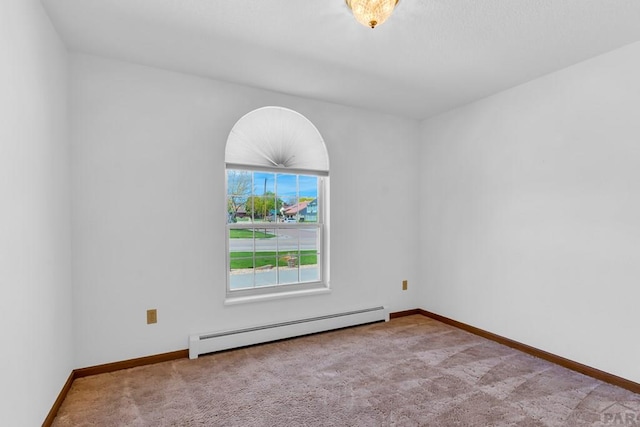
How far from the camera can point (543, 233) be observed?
111 inches

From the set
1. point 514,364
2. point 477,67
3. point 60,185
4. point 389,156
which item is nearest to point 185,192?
point 60,185

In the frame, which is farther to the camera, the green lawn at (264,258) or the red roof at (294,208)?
the red roof at (294,208)

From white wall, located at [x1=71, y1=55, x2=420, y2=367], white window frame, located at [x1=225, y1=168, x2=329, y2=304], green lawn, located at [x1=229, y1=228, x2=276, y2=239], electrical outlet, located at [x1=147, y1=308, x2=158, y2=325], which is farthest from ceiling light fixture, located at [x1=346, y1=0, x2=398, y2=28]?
electrical outlet, located at [x1=147, y1=308, x2=158, y2=325]

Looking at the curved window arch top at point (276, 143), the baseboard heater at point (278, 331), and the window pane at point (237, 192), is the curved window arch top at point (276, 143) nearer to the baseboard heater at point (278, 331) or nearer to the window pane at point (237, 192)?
the window pane at point (237, 192)

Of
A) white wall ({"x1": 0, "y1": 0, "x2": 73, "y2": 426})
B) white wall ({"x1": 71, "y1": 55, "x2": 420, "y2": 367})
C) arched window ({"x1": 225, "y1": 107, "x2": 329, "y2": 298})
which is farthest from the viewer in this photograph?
arched window ({"x1": 225, "y1": 107, "x2": 329, "y2": 298})

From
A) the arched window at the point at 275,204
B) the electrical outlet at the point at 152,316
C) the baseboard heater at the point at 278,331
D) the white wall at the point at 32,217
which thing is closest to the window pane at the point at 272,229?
the arched window at the point at 275,204

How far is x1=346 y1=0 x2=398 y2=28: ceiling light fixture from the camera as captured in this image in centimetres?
171

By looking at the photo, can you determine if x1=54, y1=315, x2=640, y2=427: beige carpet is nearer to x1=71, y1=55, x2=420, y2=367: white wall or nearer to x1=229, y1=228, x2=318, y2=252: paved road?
x1=71, y1=55, x2=420, y2=367: white wall

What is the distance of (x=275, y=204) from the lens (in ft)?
10.8

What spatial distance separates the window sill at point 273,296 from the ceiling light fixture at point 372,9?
245cm

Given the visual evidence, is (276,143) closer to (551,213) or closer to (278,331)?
(278,331)

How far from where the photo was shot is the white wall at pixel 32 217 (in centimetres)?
142

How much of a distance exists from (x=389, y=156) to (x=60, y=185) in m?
3.20

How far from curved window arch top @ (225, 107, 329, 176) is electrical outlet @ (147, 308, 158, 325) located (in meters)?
1.41
